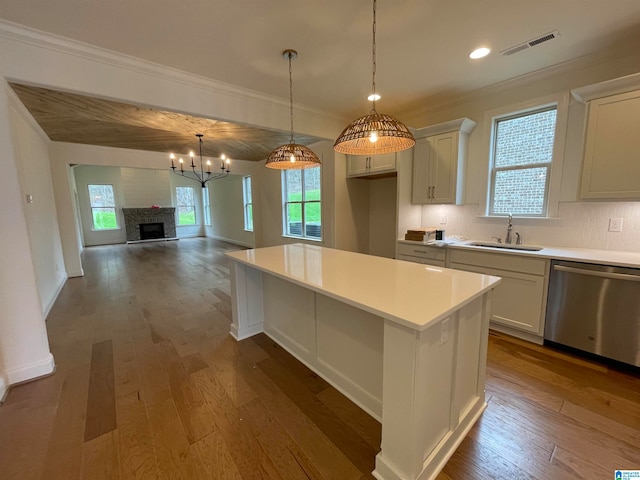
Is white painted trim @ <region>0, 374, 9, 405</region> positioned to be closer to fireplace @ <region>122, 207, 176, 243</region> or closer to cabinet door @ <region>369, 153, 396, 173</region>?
cabinet door @ <region>369, 153, 396, 173</region>

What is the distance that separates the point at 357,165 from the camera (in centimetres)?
416

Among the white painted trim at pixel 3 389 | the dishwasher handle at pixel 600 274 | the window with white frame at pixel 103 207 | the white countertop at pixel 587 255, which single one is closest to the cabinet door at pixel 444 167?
the white countertop at pixel 587 255

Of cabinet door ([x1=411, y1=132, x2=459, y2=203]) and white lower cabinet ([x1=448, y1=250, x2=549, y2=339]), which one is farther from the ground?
cabinet door ([x1=411, y1=132, x2=459, y2=203])

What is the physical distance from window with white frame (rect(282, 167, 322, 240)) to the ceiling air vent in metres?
3.20

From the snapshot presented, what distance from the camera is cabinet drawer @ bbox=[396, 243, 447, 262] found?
310cm

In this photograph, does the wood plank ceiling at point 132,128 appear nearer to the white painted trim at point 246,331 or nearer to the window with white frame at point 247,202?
the window with white frame at point 247,202

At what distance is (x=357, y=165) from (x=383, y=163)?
1.87ft

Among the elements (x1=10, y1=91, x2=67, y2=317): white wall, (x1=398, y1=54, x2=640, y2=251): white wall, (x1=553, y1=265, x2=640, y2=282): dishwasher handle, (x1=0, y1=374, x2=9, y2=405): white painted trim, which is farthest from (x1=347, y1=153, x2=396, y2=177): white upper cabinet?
(x1=0, y1=374, x2=9, y2=405): white painted trim

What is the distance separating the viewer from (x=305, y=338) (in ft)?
7.32

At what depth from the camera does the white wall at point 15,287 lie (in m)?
1.92

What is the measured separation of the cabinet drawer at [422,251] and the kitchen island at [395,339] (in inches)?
49.6

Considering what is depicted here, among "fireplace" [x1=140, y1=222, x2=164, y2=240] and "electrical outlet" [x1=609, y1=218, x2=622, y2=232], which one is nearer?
"electrical outlet" [x1=609, y1=218, x2=622, y2=232]

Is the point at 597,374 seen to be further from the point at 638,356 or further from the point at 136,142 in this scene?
the point at 136,142

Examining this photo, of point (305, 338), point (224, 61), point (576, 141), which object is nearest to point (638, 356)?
point (576, 141)
